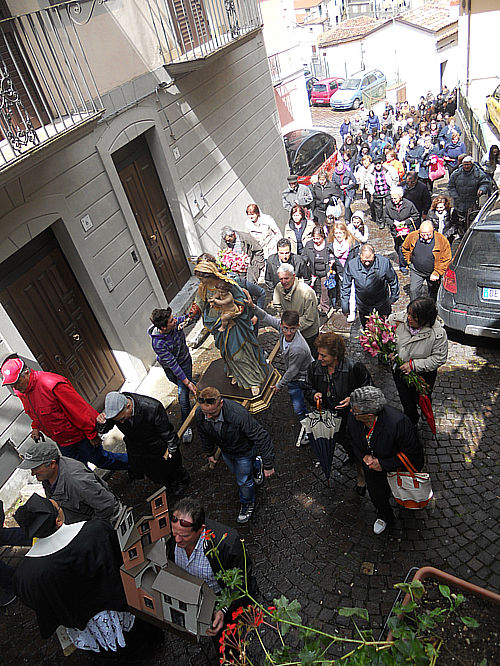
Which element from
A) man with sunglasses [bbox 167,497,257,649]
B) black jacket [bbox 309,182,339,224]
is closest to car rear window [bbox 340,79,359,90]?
black jacket [bbox 309,182,339,224]

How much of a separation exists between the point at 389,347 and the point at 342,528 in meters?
1.88

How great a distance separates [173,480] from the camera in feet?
17.2

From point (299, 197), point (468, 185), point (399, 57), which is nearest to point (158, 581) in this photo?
point (299, 197)

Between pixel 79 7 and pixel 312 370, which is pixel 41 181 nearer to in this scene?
pixel 79 7

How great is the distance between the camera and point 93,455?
17.6ft

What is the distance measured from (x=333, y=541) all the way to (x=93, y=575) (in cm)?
221

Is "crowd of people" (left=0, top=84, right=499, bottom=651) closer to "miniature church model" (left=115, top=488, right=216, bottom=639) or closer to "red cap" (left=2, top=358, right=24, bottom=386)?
"red cap" (left=2, top=358, right=24, bottom=386)

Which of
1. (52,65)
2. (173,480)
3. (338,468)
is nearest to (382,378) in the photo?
(338,468)

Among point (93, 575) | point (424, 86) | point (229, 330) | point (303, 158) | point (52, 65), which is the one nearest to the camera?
point (93, 575)

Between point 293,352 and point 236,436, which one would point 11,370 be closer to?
point 236,436

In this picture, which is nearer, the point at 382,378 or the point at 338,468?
the point at 338,468

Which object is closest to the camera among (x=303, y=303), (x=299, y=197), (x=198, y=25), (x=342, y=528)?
(x=342, y=528)

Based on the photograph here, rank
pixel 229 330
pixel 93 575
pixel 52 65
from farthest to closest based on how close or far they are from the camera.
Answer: pixel 52 65, pixel 229 330, pixel 93 575

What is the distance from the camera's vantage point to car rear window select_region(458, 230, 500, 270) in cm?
624
